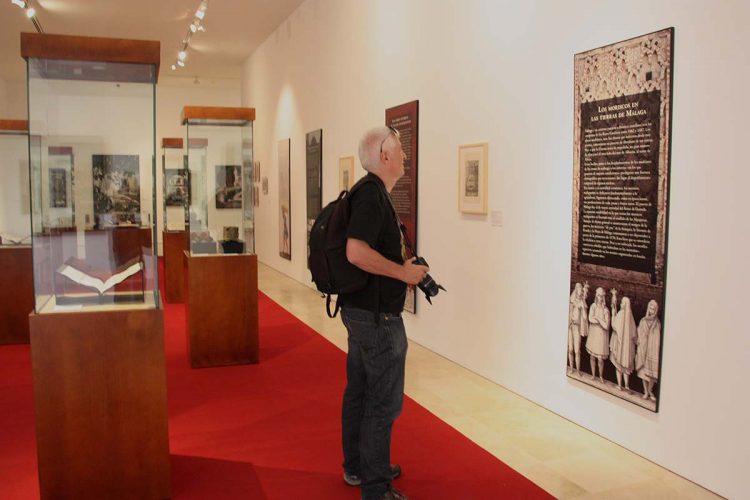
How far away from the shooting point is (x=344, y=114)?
340 inches

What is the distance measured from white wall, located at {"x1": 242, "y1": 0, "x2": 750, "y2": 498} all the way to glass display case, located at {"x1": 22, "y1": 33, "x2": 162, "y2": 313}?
8.52 ft

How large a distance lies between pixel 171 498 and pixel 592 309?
8.55 ft

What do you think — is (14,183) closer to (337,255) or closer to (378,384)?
(337,255)

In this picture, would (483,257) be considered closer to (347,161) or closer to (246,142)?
(246,142)

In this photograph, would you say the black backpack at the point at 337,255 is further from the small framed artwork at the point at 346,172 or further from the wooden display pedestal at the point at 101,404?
the small framed artwork at the point at 346,172

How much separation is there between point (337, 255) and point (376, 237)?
0.19 meters

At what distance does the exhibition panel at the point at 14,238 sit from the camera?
677cm

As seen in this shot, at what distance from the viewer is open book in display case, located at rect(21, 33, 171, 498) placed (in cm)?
309

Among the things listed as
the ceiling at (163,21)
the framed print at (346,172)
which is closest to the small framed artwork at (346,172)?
the framed print at (346,172)

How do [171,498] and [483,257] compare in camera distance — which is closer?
[171,498]

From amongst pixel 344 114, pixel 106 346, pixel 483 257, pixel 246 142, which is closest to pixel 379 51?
pixel 344 114

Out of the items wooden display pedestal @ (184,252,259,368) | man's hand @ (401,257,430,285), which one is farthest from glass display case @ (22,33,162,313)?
wooden display pedestal @ (184,252,259,368)

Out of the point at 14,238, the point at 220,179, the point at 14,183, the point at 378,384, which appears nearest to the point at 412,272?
the point at 378,384

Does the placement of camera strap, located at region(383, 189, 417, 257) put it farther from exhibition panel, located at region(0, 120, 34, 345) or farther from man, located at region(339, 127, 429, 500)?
exhibition panel, located at region(0, 120, 34, 345)
